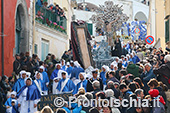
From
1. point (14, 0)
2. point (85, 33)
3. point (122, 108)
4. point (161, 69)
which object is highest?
point (14, 0)

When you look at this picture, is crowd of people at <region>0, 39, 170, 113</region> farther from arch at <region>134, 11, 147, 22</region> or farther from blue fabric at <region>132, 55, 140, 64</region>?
arch at <region>134, 11, 147, 22</region>

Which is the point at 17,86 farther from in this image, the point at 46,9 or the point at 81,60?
the point at 46,9

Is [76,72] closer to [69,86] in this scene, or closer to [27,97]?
[69,86]

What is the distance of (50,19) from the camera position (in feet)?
86.8

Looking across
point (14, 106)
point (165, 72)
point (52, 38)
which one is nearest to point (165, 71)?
point (165, 72)

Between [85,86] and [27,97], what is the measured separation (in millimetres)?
1922

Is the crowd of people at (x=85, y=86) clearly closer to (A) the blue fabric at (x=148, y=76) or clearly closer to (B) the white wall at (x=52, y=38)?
(A) the blue fabric at (x=148, y=76)

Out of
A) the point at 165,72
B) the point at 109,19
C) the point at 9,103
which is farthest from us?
the point at 109,19

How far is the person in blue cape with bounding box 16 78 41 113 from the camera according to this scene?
13231 mm

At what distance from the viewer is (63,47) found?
30688mm

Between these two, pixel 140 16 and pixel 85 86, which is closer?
pixel 85 86

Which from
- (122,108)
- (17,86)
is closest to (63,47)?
(17,86)

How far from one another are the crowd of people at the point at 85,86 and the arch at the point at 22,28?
4.87 ft

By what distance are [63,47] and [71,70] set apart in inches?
519
